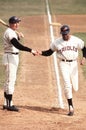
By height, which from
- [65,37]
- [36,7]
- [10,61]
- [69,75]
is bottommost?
[36,7]

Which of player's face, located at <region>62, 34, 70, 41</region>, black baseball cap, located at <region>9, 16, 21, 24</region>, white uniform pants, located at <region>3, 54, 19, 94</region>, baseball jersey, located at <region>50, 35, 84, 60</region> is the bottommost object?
white uniform pants, located at <region>3, 54, 19, 94</region>

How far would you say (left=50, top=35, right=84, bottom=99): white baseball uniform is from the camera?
36.3 ft

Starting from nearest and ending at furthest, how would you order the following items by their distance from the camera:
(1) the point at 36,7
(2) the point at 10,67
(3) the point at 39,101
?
(2) the point at 10,67, (3) the point at 39,101, (1) the point at 36,7

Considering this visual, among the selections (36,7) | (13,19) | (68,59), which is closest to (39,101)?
(68,59)

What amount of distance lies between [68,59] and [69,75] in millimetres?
398

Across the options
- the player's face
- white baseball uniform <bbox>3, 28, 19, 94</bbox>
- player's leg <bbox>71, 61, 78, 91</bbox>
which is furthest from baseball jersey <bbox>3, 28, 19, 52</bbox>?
player's leg <bbox>71, 61, 78, 91</bbox>

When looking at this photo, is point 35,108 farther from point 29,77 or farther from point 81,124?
point 29,77

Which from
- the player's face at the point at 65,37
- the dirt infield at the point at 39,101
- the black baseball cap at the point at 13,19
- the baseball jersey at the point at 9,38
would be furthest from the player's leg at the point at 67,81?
the black baseball cap at the point at 13,19

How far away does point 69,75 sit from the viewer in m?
11.2

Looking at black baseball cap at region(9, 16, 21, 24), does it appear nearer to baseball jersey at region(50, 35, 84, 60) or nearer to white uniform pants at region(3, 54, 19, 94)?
white uniform pants at region(3, 54, 19, 94)

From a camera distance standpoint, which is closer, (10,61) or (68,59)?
(68,59)

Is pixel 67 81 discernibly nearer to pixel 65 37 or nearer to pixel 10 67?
pixel 65 37

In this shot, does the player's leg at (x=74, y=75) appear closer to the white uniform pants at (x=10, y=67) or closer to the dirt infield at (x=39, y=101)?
the dirt infield at (x=39, y=101)

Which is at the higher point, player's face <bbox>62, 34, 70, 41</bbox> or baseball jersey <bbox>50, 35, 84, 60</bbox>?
player's face <bbox>62, 34, 70, 41</bbox>
